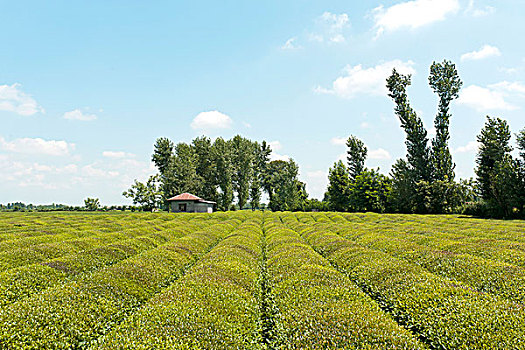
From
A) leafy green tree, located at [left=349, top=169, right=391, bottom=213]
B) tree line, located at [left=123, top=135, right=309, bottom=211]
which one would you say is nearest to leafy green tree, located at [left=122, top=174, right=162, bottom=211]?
tree line, located at [left=123, top=135, right=309, bottom=211]

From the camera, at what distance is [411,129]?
2483 inches

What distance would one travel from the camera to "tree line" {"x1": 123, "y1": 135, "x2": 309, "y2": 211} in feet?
255

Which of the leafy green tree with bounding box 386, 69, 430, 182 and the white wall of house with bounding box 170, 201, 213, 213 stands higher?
the leafy green tree with bounding box 386, 69, 430, 182

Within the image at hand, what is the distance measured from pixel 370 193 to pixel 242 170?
3387 cm

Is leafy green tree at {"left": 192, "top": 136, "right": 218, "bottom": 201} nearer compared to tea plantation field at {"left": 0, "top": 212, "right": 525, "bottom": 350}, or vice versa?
tea plantation field at {"left": 0, "top": 212, "right": 525, "bottom": 350}

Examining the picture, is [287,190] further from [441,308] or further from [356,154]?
[441,308]

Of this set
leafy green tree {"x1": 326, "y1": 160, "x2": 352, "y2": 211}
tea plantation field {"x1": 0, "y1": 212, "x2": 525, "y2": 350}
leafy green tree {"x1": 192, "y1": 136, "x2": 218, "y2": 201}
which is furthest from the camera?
leafy green tree {"x1": 192, "y1": 136, "x2": 218, "y2": 201}

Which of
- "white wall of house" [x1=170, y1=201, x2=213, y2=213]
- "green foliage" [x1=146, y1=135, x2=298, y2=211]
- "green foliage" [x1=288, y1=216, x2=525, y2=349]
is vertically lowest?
"green foliage" [x1=288, y1=216, x2=525, y2=349]

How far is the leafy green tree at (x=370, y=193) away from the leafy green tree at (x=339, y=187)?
4573mm

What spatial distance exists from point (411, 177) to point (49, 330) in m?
62.3

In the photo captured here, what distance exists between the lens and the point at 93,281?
11242 millimetres

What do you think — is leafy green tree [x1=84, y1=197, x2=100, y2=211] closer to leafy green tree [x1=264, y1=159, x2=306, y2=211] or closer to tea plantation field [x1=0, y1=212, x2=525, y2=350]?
leafy green tree [x1=264, y1=159, x2=306, y2=211]

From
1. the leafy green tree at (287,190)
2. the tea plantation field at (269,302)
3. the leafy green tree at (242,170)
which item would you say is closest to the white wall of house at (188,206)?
the leafy green tree at (242,170)

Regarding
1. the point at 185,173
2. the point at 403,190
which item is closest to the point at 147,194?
the point at 185,173
